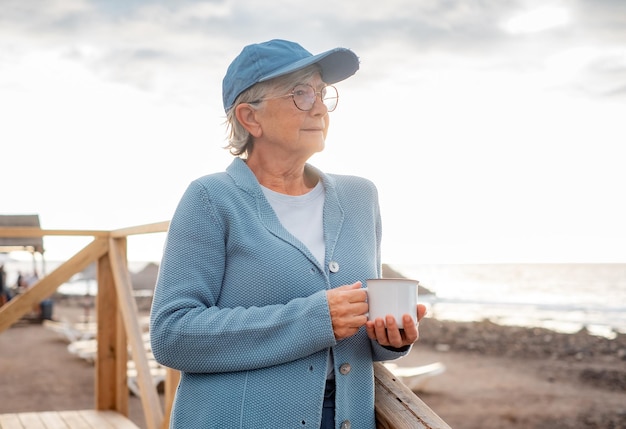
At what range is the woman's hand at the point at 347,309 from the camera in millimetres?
1314

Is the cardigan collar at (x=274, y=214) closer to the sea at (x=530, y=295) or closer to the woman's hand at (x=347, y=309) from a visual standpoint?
the woman's hand at (x=347, y=309)

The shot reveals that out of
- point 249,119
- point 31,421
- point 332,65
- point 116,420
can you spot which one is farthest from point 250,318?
point 31,421

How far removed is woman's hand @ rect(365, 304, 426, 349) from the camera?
50.8 inches

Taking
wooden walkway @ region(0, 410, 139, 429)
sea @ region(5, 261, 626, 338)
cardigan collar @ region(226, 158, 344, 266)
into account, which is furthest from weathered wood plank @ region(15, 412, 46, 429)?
sea @ region(5, 261, 626, 338)

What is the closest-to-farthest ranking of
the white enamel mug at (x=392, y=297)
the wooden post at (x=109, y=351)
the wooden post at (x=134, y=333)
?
the white enamel mug at (x=392, y=297) → the wooden post at (x=134, y=333) → the wooden post at (x=109, y=351)

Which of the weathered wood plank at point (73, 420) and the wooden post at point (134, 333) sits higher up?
the wooden post at point (134, 333)

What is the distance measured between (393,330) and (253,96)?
2.06 feet

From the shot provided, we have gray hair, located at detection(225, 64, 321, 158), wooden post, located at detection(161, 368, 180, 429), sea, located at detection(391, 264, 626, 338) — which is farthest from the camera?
sea, located at detection(391, 264, 626, 338)

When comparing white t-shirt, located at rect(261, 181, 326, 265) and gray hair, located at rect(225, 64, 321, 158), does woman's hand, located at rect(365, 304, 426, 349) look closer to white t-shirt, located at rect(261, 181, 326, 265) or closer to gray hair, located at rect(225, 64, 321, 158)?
white t-shirt, located at rect(261, 181, 326, 265)

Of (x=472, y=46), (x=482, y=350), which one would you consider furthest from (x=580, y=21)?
(x=482, y=350)

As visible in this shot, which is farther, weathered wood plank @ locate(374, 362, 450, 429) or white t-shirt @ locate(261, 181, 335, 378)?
white t-shirt @ locate(261, 181, 335, 378)

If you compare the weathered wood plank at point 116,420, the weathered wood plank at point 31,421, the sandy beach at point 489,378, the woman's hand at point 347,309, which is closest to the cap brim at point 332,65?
the woman's hand at point 347,309

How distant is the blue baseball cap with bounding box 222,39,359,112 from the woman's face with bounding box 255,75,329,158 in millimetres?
49

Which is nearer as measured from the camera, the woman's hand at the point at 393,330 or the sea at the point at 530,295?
the woman's hand at the point at 393,330
